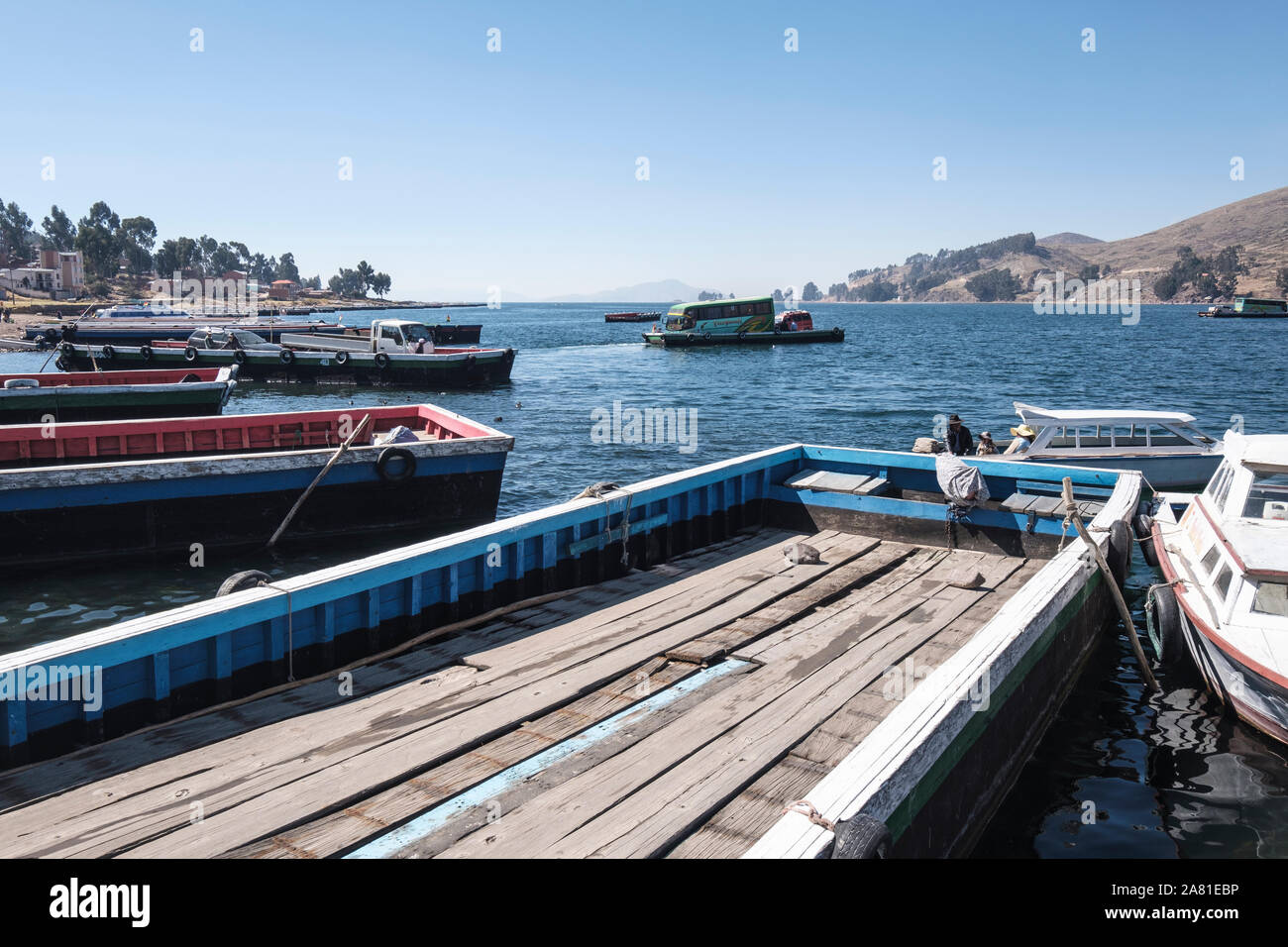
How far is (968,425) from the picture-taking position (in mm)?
35406

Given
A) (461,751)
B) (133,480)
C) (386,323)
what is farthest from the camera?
(386,323)

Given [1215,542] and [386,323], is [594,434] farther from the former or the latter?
[1215,542]

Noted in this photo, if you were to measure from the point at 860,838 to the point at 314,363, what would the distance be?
43.0 metres

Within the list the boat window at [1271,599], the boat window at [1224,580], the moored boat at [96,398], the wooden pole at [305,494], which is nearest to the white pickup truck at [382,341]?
Result: the moored boat at [96,398]

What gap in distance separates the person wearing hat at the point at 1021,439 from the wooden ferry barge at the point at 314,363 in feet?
97.3

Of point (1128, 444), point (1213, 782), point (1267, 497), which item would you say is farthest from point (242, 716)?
point (1128, 444)

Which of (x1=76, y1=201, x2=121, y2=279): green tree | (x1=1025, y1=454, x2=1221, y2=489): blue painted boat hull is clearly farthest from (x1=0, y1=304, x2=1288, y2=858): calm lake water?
(x1=76, y1=201, x2=121, y2=279): green tree

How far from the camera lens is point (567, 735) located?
5.57 m

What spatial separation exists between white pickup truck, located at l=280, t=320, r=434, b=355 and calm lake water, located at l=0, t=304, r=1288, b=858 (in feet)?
7.75

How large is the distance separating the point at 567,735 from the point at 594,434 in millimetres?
27268

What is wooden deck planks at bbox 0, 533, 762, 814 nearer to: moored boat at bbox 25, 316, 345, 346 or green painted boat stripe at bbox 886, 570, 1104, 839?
green painted boat stripe at bbox 886, 570, 1104, 839
